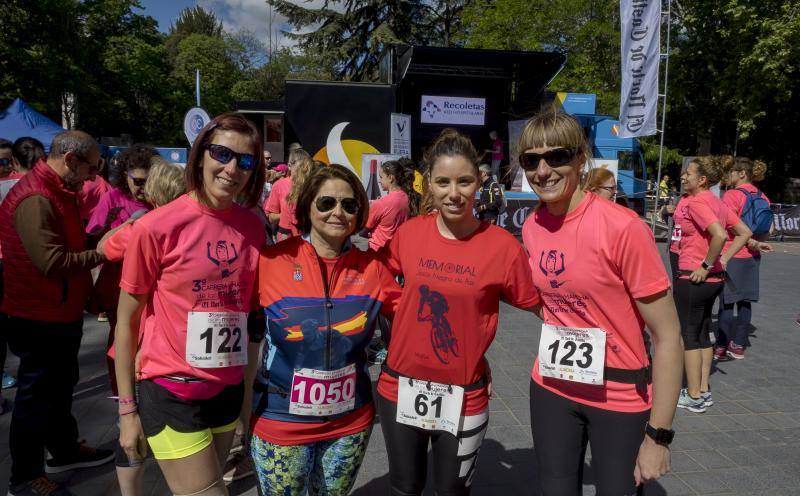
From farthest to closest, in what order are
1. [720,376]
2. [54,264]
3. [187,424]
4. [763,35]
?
[763,35]
[720,376]
[54,264]
[187,424]

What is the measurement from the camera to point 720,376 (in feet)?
16.7

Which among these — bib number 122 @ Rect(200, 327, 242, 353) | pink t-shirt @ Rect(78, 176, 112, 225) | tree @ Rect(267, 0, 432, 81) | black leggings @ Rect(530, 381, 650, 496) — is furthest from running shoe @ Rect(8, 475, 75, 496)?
tree @ Rect(267, 0, 432, 81)

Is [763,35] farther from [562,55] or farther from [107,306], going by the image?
[107,306]

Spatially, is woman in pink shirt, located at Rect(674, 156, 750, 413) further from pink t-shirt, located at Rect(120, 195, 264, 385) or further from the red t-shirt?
pink t-shirt, located at Rect(120, 195, 264, 385)

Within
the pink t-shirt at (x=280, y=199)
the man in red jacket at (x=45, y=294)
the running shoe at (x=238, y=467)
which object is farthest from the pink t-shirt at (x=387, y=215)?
the man in red jacket at (x=45, y=294)

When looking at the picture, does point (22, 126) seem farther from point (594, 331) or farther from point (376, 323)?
point (594, 331)

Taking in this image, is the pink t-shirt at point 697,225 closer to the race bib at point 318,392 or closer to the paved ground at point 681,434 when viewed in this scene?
the paved ground at point 681,434

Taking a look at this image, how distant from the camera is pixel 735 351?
5.62 meters

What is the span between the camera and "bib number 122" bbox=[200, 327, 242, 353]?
1963 millimetres

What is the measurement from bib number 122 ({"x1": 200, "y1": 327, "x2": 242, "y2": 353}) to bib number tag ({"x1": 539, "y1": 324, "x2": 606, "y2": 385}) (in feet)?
3.81

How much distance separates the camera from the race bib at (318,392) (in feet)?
6.42

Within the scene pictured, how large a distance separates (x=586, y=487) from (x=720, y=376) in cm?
271

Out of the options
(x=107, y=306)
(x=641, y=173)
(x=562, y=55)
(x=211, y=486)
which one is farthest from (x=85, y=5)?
(x=211, y=486)

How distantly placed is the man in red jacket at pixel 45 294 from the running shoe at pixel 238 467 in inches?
32.8
